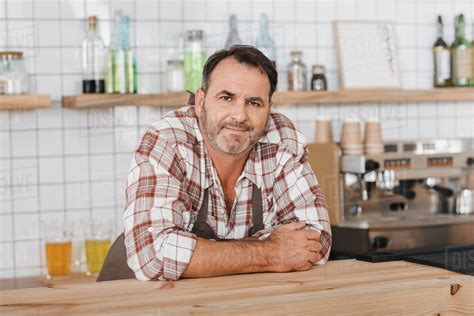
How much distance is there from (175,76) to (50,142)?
0.56 metres

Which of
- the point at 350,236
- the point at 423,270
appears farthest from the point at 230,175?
the point at 350,236

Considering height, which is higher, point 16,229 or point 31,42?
point 31,42

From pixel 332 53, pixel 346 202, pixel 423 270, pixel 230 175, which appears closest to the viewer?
pixel 423 270

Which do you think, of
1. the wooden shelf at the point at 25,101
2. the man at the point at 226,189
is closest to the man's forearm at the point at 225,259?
the man at the point at 226,189

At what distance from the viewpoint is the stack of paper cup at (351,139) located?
3.26m

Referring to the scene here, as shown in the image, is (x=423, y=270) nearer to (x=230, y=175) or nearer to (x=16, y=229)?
(x=230, y=175)

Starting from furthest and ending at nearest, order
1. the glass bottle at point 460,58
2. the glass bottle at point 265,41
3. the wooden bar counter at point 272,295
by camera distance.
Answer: the glass bottle at point 460,58 < the glass bottle at point 265,41 < the wooden bar counter at point 272,295

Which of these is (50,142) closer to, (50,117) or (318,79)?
(50,117)

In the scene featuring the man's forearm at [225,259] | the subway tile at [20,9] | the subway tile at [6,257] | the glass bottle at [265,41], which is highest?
the subway tile at [20,9]

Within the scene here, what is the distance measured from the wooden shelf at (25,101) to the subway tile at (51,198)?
37 centimetres

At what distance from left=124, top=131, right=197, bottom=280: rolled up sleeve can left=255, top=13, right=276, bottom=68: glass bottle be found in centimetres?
149

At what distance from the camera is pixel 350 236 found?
3092 mm

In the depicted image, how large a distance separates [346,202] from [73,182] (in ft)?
3.67

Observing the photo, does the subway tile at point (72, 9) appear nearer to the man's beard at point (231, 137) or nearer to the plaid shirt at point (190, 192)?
the plaid shirt at point (190, 192)
